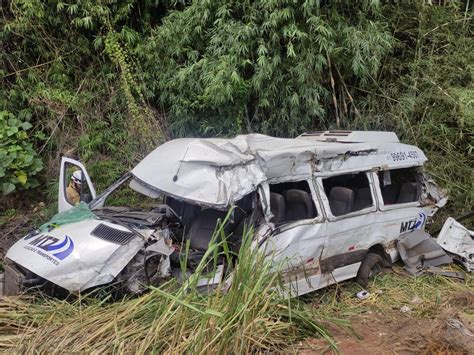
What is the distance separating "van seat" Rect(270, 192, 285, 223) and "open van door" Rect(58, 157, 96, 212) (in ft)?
7.77

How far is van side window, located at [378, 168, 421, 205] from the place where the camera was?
692cm

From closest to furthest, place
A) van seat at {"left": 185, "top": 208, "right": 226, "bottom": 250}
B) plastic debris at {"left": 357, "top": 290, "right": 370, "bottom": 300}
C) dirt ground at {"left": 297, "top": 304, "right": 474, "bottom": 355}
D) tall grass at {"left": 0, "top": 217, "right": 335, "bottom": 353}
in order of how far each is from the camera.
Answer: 1. tall grass at {"left": 0, "top": 217, "right": 335, "bottom": 353}
2. dirt ground at {"left": 297, "top": 304, "right": 474, "bottom": 355}
3. van seat at {"left": 185, "top": 208, "right": 226, "bottom": 250}
4. plastic debris at {"left": 357, "top": 290, "right": 370, "bottom": 300}

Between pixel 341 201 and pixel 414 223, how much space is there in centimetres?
158

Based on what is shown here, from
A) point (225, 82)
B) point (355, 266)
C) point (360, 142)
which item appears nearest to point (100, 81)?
point (225, 82)

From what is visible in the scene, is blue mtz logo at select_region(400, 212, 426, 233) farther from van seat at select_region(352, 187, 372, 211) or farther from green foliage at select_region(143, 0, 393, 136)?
green foliage at select_region(143, 0, 393, 136)

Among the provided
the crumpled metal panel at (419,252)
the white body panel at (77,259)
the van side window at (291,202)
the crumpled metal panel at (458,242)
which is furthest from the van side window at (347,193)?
the white body panel at (77,259)

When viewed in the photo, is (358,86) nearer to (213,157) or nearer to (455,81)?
(455,81)

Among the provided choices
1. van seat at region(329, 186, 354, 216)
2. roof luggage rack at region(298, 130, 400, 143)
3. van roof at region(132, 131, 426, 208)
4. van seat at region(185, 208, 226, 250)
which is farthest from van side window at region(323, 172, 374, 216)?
van seat at region(185, 208, 226, 250)

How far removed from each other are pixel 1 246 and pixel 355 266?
499 cm

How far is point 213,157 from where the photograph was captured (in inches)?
191

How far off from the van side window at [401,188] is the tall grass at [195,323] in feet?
11.5

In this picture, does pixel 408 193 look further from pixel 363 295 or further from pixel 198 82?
pixel 198 82

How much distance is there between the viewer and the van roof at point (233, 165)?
4.71 m

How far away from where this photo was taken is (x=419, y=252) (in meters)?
6.62
